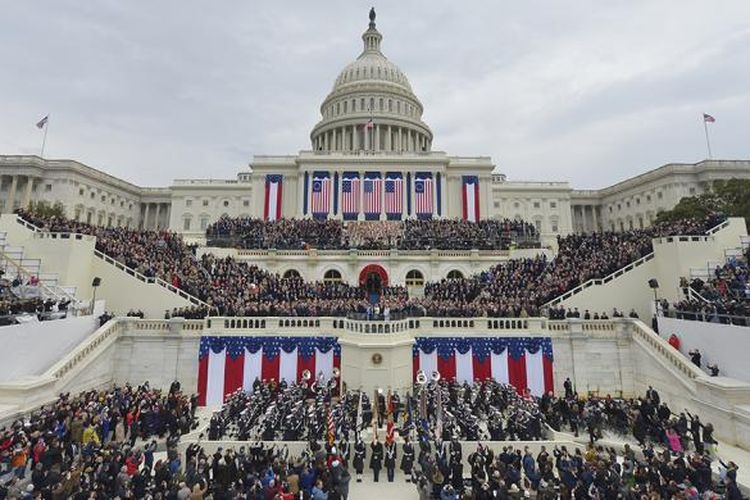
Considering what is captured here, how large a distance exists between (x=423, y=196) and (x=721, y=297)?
43087 millimetres

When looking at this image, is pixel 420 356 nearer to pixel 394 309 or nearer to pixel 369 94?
pixel 394 309

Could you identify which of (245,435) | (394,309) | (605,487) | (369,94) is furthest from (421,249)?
(369,94)

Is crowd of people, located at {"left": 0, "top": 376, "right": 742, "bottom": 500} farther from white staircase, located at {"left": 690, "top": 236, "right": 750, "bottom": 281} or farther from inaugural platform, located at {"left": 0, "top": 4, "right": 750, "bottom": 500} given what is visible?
white staircase, located at {"left": 690, "top": 236, "right": 750, "bottom": 281}

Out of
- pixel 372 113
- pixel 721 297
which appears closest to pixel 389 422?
pixel 721 297

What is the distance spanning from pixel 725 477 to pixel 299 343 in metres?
18.5

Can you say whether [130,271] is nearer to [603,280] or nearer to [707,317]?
[603,280]

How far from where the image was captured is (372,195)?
62.2 m

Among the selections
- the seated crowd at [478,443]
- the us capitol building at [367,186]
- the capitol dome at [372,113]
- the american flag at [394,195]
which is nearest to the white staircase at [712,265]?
the seated crowd at [478,443]

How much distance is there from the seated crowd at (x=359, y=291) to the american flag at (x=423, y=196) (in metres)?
26.3

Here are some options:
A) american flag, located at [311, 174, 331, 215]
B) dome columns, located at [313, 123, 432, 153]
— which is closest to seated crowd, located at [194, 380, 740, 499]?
american flag, located at [311, 174, 331, 215]

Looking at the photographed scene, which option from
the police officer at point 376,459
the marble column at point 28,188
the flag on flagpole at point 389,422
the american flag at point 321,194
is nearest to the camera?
→ the police officer at point 376,459

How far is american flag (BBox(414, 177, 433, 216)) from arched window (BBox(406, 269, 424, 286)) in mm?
23550

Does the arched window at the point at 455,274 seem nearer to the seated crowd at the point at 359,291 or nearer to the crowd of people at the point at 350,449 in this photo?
the seated crowd at the point at 359,291

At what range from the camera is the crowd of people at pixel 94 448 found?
36.2 ft
